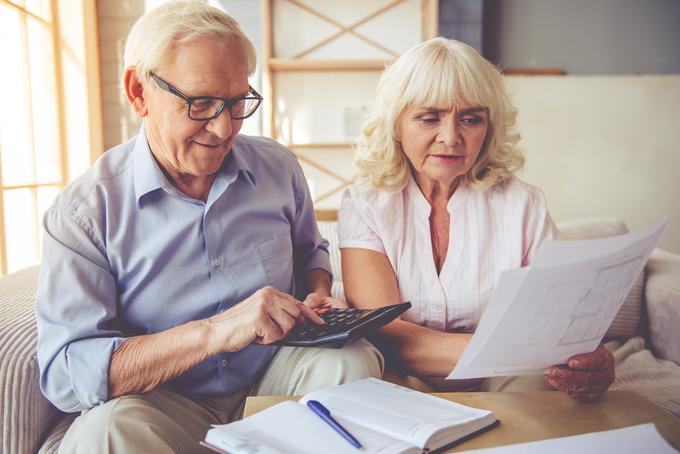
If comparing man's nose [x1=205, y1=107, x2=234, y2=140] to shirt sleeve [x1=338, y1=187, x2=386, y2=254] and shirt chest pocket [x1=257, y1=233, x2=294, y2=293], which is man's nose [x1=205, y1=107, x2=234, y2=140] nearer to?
shirt chest pocket [x1=257, y1=233, x2=294, y2=293]

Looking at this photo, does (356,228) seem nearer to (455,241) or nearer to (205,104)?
(455,241)

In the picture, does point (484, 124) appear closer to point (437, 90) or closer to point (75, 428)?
point (437, 90)

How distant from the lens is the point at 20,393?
4.15 feet

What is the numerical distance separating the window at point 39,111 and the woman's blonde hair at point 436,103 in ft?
7.12

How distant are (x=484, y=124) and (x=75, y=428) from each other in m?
1.18

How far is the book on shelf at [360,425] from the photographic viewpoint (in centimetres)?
85

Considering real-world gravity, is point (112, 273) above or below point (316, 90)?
below

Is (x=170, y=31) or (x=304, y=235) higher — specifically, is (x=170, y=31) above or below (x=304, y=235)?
above

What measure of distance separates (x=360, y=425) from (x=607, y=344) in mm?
1466

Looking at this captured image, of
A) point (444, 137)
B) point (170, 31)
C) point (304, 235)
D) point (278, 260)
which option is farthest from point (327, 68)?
point (170, 31)

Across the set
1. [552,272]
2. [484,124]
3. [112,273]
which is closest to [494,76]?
[484,124]

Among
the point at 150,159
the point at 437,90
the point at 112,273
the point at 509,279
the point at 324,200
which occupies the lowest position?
the point at 324,200

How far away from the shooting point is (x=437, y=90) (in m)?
1.49

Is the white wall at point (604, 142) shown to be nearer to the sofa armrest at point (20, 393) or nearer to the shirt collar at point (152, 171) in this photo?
the shirt collar at point (152, 171)
